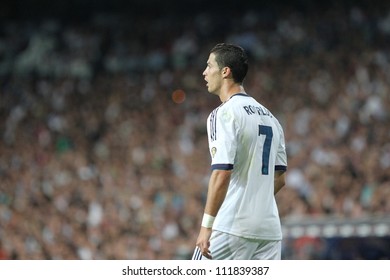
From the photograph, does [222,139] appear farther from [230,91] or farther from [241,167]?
[230,91]

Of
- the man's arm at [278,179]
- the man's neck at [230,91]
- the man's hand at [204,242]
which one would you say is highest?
the man's neck at [230,91]

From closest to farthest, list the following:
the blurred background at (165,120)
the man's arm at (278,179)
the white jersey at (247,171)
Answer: the white jersey at (247,171)
the man's arm at (278,179)
the blurred background at (165,120)

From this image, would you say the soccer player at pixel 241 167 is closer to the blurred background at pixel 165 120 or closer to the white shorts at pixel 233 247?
the white shorts at pixel 233 247

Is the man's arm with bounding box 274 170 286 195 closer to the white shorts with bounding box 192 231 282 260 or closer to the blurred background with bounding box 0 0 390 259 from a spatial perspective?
the white shorts with bounding box 192 231 282 260

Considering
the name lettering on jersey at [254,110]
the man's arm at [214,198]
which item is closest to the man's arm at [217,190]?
the man's arm at [214,198]

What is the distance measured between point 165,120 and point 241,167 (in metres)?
9.85

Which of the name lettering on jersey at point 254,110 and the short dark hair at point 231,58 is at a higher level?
the short dark hair at point 231,58

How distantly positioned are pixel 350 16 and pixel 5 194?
6152 millimetres

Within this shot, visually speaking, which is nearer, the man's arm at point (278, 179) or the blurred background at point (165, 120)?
the man's arm at point (278, 179)

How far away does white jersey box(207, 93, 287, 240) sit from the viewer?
4836mm

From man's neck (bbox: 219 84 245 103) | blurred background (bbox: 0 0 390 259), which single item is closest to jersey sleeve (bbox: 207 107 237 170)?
man's neck (bbox: 219 84 245 103)

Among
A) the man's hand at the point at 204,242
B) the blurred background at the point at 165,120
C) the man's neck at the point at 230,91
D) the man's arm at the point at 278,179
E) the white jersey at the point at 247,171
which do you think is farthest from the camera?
the blurred background at the point at 165,120

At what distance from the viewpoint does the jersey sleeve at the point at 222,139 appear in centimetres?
471
